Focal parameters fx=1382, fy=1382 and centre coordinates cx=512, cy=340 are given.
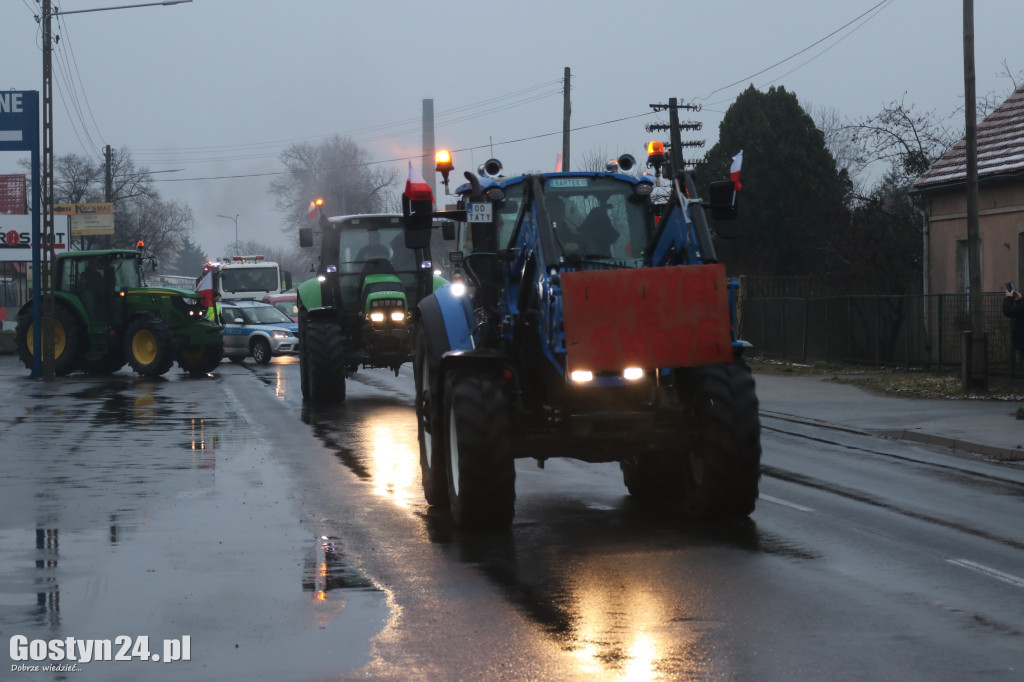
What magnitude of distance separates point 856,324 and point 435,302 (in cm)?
2067

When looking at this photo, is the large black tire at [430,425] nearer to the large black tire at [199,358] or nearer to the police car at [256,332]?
the large black tire at [199,358]

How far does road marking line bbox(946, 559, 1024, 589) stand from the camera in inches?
319

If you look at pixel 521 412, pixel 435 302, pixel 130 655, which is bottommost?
pixel 130 655

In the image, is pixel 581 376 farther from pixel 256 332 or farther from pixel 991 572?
pixel 256 332

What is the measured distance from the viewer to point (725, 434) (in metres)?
9.80

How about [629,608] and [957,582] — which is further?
[957,582]

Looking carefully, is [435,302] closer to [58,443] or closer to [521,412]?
[521,412]

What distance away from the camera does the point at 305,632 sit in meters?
7.00

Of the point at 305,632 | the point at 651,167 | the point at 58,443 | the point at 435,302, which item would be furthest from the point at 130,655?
the point at 58,443

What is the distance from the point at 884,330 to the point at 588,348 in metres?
21.4

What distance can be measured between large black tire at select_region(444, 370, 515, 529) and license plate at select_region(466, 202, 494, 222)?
5.03 ft

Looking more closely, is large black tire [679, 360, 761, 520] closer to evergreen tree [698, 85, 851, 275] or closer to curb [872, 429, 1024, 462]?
curb [872, 429, 1024, 462]

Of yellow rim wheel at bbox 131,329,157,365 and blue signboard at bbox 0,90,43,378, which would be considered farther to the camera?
yellow rim wheel at bbox 131,329,157,365

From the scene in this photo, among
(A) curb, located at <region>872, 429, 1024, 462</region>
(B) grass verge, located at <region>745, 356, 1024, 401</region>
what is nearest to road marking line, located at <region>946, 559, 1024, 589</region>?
(A) curb, located at <region>872, 429, 1024, 462</region>
